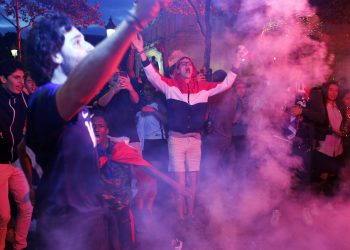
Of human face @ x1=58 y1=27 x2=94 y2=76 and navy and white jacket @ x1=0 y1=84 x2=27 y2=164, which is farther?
navy and white jacket @ x1=0 y1=84 x2=27 y2=164

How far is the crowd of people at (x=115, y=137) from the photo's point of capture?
5.94 ft

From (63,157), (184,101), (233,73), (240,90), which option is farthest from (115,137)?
(63,157)

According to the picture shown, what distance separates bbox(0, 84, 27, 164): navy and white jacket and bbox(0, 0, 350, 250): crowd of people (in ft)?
0.04

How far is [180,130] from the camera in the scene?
210 inches

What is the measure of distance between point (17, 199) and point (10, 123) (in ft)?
3.12

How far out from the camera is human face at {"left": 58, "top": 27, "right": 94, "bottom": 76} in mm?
1878

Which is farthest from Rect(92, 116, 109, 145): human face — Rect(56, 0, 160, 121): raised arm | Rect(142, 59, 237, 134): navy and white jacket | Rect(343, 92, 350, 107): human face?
Rect(343, 92, 350, 107): human face

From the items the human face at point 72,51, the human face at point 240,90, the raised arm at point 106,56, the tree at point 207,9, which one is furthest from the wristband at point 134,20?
the tree at point 207,9

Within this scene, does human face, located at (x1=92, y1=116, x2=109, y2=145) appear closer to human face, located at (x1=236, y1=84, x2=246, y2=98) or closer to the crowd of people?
the crowd of people

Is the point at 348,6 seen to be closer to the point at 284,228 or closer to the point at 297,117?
the point at 297,117

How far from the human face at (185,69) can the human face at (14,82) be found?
2.37m

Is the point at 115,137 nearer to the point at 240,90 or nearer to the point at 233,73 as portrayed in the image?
the point at 233,73

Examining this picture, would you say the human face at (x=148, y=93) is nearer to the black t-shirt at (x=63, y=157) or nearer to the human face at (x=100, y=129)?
the human face at (x=100, y=129)

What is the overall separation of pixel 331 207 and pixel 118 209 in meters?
3.77
